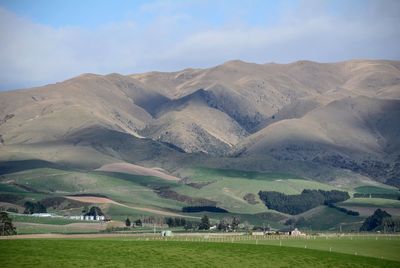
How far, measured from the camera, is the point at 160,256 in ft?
448

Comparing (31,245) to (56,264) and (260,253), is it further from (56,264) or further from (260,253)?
(260,253)

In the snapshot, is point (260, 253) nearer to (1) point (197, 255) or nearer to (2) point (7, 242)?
(1) point (197, 255)

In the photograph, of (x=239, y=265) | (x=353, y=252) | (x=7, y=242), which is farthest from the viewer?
(x=353, y=252)

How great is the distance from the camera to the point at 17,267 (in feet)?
382

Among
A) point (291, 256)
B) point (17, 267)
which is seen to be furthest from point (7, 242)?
point (291, 256)

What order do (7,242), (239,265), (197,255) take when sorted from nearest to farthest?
(239,265), (197,255), (7,242)

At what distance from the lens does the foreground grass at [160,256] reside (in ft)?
412

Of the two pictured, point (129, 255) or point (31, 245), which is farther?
point (31, 245)

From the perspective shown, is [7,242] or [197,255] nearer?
[197,255]

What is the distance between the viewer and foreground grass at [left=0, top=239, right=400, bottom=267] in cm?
12562

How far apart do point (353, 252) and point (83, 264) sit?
Result: 67.6 m

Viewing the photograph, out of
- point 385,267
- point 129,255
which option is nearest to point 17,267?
point 129,255

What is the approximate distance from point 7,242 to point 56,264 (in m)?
33.4

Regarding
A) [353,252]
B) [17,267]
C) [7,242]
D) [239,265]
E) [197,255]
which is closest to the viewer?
[17,267]
